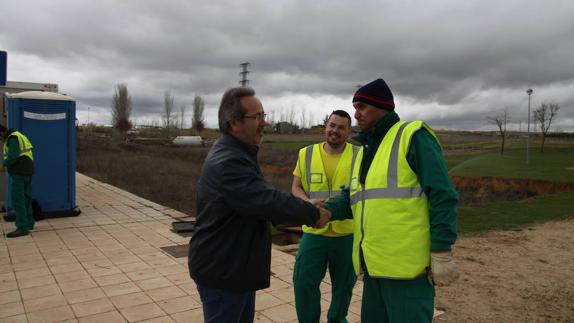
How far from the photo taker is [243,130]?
7.74 ft

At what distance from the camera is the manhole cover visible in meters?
6.23

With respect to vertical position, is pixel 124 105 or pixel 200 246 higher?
pixel 124 105

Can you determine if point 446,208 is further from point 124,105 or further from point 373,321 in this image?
point 124,105

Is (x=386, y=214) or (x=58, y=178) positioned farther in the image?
Result: (x=58, y=178)

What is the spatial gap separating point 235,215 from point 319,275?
1.48 metres

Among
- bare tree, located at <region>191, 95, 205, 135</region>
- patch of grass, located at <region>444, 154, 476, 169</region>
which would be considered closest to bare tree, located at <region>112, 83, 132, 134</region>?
bare tree, located at <region>191, 95, 205, 135</region>

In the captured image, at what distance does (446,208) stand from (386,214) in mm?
329

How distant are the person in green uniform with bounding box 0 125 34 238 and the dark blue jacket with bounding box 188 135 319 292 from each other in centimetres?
608

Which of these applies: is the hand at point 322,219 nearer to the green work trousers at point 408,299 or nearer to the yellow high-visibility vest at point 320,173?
the green work trousers at point 408,299

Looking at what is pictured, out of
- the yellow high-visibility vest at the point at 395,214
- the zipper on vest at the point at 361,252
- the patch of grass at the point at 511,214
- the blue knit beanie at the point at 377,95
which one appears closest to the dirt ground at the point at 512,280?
the patch of grass at the point at 511,214

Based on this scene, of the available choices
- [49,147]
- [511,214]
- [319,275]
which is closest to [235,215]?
[319,275]

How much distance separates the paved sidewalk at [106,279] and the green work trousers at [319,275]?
0.70 metres

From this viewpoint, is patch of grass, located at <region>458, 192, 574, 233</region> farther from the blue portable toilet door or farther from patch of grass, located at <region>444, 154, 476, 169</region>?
patch of grass, located at <region>444, 154, 476, 169</region>

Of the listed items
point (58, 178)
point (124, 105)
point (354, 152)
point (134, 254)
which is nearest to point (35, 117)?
point (58, 178)
